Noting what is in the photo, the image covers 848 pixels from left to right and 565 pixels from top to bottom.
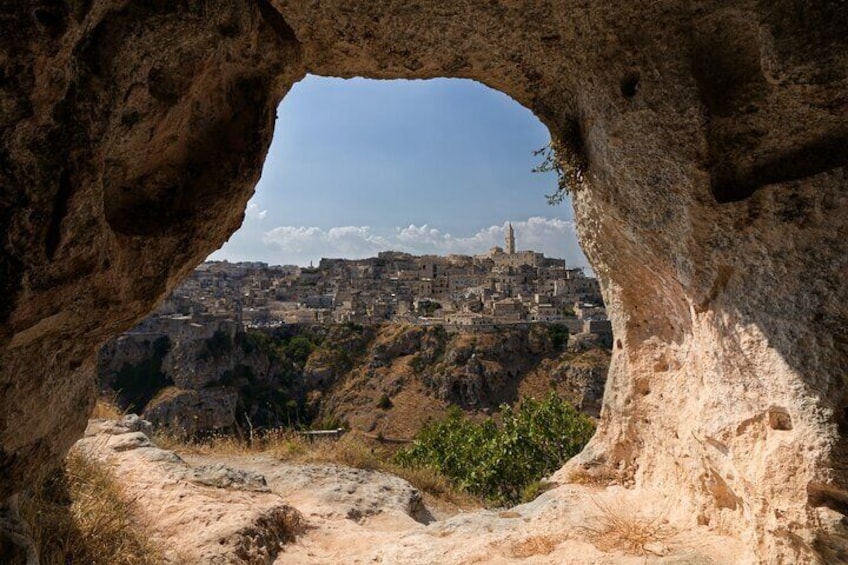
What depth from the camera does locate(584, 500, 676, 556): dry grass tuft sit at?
4.18 m

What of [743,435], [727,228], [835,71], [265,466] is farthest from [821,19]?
[265,466]

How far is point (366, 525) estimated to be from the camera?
6.48m

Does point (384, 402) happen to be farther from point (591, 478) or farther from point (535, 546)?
point (535, 546)

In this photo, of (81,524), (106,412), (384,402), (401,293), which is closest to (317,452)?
(106,412)

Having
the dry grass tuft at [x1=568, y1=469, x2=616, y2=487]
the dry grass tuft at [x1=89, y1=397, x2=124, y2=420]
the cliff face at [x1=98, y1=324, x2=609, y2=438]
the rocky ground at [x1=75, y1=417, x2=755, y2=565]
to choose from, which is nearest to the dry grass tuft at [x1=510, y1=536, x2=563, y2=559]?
the rocky ground at [x1=75, y1=417, x2=755, y2=565]

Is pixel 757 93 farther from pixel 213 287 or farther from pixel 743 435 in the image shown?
pixel 213 287

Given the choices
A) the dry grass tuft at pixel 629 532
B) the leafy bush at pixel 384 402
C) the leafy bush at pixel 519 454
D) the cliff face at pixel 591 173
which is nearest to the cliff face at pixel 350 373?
the leafy bush at pixel 384 402

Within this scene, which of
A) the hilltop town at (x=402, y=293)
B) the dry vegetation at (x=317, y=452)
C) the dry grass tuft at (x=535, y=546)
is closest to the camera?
the dry grass tuft at (x=535, y=546)

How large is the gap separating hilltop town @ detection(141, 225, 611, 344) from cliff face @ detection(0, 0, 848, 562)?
196 ft

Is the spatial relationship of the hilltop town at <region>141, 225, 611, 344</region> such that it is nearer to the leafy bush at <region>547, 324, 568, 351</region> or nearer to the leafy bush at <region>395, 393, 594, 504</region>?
the leafy bush at <region>547, 324, 568, 351</region>

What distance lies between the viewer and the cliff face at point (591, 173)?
2545mm

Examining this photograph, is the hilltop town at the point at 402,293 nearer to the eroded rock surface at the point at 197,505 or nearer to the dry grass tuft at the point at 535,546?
the eroded rock surface at the point at 197,505

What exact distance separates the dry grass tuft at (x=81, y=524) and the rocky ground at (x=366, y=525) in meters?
0.40

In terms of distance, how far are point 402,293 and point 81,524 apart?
93017 mm
